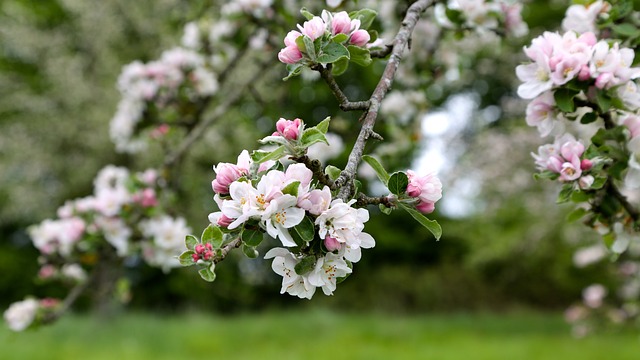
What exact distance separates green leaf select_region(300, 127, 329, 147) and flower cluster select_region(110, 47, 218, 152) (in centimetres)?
190

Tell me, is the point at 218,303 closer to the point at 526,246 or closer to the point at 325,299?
the point at 325,299

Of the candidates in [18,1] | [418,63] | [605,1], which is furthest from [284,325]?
[18,1]

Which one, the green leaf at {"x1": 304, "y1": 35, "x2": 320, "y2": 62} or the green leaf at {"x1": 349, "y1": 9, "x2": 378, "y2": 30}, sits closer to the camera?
the green leaf at {"x1": 304, "y1": 35, "x2": 320, "y2": 62}

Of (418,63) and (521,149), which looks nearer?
(418,63)

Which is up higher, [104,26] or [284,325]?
[104,26]

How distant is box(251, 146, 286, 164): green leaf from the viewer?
903mm

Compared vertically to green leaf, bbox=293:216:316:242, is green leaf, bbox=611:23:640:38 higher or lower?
higher

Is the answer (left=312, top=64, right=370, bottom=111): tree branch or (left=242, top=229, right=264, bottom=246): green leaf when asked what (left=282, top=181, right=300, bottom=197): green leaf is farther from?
(left=312, top=64, right=370, bottom=111): tree branch

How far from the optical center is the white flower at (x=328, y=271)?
90cm

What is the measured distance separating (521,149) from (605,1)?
6767mm

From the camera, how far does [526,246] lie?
8.09 m

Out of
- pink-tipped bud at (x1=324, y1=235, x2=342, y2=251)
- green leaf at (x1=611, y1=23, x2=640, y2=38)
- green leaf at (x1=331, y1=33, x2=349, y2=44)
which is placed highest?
green leaf at (x1=611, y1=23, x2=640, y2=38)

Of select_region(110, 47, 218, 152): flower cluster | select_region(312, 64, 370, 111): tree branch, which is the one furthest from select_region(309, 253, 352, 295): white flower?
select_region(110, 47, 218, 152): flower cluster

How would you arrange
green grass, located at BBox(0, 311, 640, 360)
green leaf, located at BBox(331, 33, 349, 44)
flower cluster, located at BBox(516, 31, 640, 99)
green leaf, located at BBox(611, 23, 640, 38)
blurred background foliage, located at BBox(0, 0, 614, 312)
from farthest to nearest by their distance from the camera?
blurred background foliage, located at BBox(0, 0, 614, 312) < green grass, located at BBox(0, 311, 640, 360) < green leaf, located at BBox(611, 23, 640, 38) < flower cluster, located at BBox(516, 31, 640, 99) < green leaf, located at BBox(331, 33, 349, 44)
